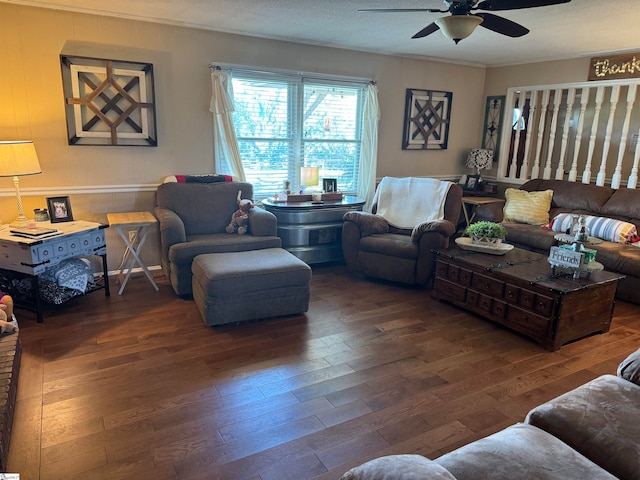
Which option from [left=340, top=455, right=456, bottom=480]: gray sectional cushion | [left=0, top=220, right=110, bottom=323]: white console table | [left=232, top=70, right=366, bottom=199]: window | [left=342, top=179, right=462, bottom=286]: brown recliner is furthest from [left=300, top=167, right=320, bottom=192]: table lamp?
[left=340, top=455, right=456, bottom=480]: gray sectional cushion

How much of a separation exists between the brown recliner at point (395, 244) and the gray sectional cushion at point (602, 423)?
228cm

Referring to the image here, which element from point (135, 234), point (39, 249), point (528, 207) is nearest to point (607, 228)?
point (528, 207)

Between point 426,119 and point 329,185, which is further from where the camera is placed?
point 426,119

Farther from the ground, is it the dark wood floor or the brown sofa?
the brown sofa

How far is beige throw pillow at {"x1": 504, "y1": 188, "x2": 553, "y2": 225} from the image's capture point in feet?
16.7

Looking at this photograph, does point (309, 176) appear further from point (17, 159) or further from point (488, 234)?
point (17, 159)

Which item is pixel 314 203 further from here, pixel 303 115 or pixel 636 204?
pixel 636 204

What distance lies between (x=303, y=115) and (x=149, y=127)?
1678 millimetres

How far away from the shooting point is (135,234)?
4.29m

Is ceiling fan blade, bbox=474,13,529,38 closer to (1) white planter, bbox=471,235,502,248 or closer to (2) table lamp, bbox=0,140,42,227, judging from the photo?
(1) white planter, bbox=471,235,502,248

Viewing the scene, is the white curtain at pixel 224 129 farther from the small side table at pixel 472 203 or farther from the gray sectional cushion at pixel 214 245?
the small side table at pixel 472 203

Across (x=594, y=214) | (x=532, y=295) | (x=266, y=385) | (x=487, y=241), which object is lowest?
(x=266, y=385)

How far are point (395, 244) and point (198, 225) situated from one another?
6.17 feet

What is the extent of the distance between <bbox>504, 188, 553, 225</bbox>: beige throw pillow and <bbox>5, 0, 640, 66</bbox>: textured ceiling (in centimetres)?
162
